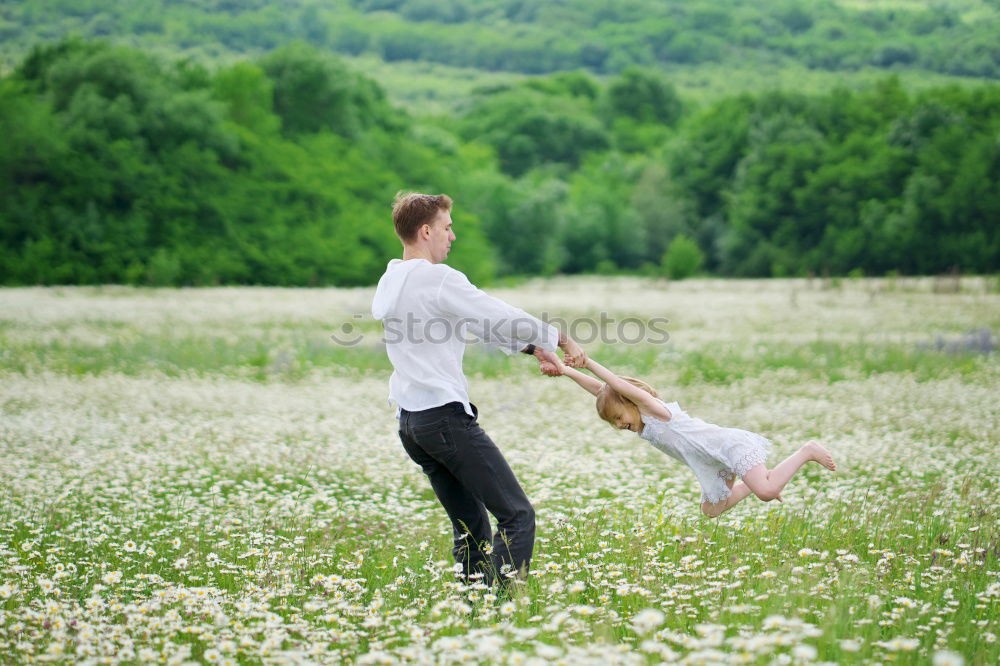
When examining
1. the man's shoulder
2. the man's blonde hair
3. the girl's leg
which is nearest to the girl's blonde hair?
the girl's leg

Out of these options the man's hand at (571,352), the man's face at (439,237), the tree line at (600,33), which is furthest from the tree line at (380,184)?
the man's face at (439,237)

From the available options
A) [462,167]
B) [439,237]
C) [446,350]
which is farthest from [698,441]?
[462,167]

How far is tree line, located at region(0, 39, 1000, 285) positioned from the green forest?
137 mm

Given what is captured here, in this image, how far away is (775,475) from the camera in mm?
5707

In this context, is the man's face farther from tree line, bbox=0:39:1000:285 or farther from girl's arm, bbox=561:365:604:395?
tree line, bbox=0:39:1000:285

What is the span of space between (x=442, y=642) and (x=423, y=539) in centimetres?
300

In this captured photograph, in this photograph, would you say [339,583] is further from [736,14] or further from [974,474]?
[736,14]

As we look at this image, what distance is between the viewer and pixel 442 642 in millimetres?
3775

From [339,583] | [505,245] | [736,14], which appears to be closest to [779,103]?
[505,245]

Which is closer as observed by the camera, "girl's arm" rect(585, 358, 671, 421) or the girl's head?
"girl's arm" rect(585, 358, 671, 421)

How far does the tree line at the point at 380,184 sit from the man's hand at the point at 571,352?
38.5 meters

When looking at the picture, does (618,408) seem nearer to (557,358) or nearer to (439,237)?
(557,358)

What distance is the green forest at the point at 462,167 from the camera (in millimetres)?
48969

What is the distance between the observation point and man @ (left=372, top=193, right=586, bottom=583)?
4949 mm
